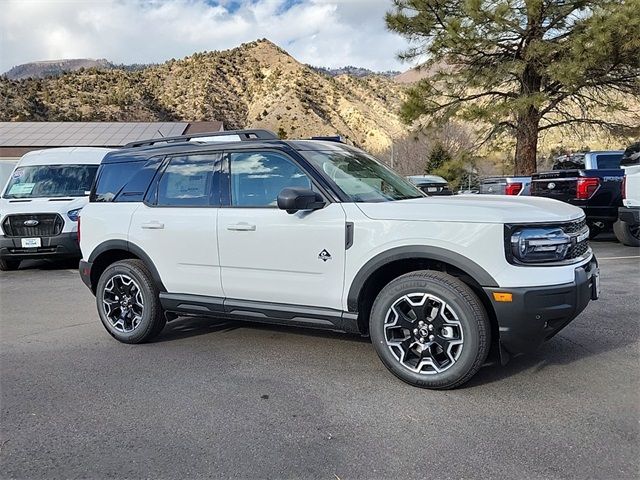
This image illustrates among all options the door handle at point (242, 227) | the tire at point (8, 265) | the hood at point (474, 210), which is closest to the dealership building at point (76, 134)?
the tire at point (8, 265)

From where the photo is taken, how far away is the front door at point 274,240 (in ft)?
13.1

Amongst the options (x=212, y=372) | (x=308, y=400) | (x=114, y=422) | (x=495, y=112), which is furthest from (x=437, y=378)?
Answer: (x=495, y=112)

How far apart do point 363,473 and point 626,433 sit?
1.58 m

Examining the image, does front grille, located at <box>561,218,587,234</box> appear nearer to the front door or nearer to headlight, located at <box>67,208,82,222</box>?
the front door

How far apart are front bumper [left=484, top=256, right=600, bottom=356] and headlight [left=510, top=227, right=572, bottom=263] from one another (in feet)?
0.66

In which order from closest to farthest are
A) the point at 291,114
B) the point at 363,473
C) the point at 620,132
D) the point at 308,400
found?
the point at 363,473
the point at 308,400
the point at 620,132
the point at 291,114

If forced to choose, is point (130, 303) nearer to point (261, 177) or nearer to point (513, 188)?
point (261, 177)

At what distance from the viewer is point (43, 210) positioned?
9.39 meters

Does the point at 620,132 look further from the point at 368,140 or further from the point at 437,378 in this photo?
the point at 368,140

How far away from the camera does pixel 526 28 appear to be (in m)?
15.2

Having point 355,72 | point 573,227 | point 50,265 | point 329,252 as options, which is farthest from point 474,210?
point 355,72

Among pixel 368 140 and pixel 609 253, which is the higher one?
pixel 368 140

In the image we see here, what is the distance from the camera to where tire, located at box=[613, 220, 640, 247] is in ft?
32.3

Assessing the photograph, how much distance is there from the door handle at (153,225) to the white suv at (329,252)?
0.02 metres
